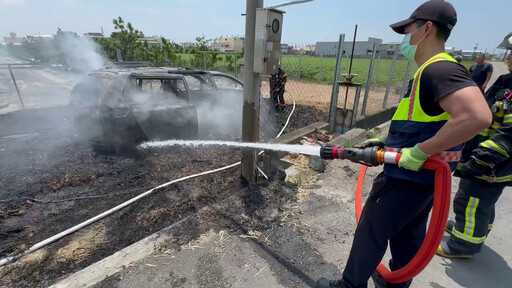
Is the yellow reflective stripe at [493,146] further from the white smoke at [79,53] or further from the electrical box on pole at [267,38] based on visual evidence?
the white smoke at [79,53]

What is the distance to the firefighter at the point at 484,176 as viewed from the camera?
2109mm

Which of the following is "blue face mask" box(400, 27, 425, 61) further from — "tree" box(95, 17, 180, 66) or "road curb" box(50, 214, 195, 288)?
"tree" box(95, 17, 180, 66)

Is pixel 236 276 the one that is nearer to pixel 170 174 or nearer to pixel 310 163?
pixel 170 174

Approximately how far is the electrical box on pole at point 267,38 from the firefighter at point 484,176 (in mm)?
2140

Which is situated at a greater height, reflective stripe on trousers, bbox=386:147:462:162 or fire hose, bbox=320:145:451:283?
reflective stripe on trousers, bbox=386:147:462:162

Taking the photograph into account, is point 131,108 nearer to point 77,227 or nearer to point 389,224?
point 77,227

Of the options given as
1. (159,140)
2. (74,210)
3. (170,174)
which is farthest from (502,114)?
(159,140)

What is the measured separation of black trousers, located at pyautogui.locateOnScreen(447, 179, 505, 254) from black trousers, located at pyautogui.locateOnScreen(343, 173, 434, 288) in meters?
0.98

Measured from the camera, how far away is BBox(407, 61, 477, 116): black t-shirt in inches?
48.9

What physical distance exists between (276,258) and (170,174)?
220 centimetres

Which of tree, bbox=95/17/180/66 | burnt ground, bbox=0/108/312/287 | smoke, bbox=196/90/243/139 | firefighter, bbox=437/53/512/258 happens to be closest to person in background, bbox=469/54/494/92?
firefighter, bbox=437/53/512/258

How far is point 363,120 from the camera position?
6758mm

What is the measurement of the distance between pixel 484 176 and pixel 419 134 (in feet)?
4.38

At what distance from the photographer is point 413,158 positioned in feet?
4.68
